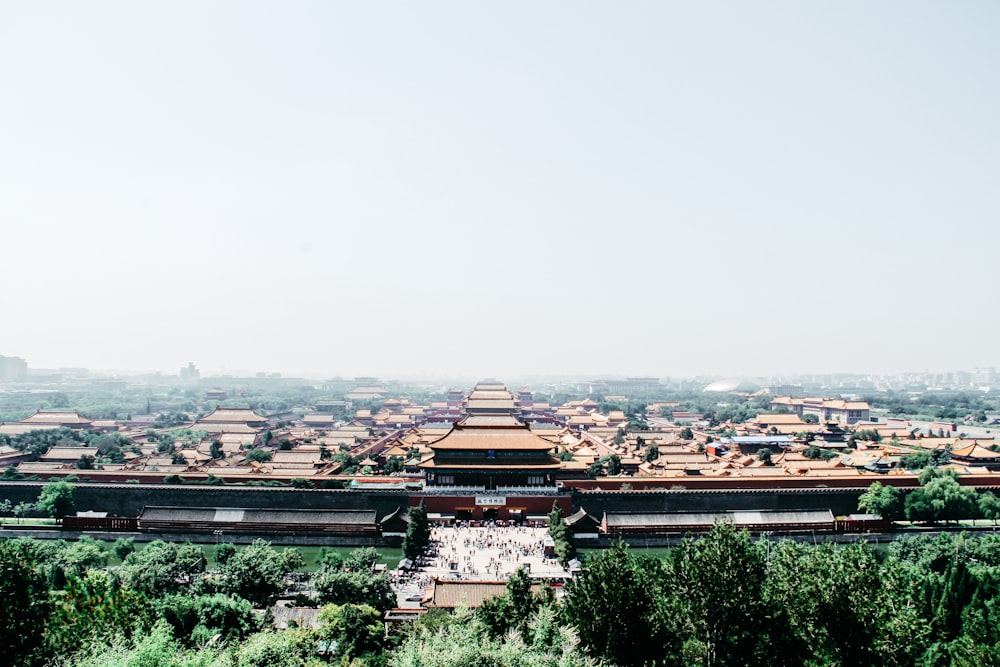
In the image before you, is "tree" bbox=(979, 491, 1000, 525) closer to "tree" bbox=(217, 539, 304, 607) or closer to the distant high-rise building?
"tree" bbox=(217, 539, 304, 607)

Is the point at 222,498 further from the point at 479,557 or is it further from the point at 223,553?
the point at 479,557

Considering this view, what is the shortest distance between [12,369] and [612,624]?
196 meters

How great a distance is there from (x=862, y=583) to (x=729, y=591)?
260 centimetres

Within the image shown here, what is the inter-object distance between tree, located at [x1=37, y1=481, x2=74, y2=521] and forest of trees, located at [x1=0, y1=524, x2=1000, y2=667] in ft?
52.6

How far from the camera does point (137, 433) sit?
2724 inches

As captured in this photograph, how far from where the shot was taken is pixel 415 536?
2636 cm

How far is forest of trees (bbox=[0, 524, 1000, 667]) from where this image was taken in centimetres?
1309

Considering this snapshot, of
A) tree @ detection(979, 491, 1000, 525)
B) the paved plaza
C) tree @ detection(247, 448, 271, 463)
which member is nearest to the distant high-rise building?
tree @ detection(247, 448, 271, 463)

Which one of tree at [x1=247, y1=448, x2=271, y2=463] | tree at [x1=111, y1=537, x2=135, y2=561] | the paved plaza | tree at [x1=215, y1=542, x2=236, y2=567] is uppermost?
tree at [x1=247, y1=448, x2=271, y2=463]

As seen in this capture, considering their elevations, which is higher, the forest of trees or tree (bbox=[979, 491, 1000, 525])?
the forest of trees

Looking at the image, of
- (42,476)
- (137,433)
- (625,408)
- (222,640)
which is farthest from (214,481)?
(625,408)

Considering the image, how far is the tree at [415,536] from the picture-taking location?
26188 millimetres

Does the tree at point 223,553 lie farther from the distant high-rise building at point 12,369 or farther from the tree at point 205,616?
the distant high-rise building at point 12,369

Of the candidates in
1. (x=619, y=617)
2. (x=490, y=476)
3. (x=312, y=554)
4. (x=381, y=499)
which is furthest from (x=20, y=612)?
(x=490, y=476)
